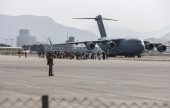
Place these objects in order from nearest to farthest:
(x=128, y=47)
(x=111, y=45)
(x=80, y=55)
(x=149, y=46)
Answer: (x=128, y=47) → (x=111, y=45) → (x=80, y=55) → (x=149, y=46)

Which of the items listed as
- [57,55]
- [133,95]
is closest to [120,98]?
[133,95]

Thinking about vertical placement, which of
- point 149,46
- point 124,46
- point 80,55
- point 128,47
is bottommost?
point 80,55

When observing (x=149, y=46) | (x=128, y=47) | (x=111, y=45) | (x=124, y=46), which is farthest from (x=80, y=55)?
(x=149, y=46)

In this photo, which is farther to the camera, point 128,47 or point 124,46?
point 124,46

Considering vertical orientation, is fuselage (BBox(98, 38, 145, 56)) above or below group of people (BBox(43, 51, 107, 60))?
above

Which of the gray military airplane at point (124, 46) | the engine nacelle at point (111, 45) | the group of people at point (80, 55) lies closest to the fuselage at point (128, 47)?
the gray military airplane at point (124, 46)

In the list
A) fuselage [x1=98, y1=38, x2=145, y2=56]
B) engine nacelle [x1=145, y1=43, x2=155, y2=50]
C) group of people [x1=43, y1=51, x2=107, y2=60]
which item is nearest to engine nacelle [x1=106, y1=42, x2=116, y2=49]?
fuselage [x1=98, y1=38, x2=145, y2=56]

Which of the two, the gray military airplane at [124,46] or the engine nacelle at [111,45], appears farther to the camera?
the engine nacelle at [111,45]

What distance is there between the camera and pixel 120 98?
17.0 m

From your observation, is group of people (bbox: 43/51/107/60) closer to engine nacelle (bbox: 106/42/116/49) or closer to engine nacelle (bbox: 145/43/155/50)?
engine nacelle (bbox: 106/42/116/49)

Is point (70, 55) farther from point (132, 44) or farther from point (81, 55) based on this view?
point (132, 44)

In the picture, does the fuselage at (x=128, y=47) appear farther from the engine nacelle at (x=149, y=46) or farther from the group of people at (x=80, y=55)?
the engine nacelle at (x=149, y=46)

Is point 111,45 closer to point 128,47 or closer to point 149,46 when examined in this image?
point 128,47

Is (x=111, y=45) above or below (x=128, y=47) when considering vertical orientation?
above
